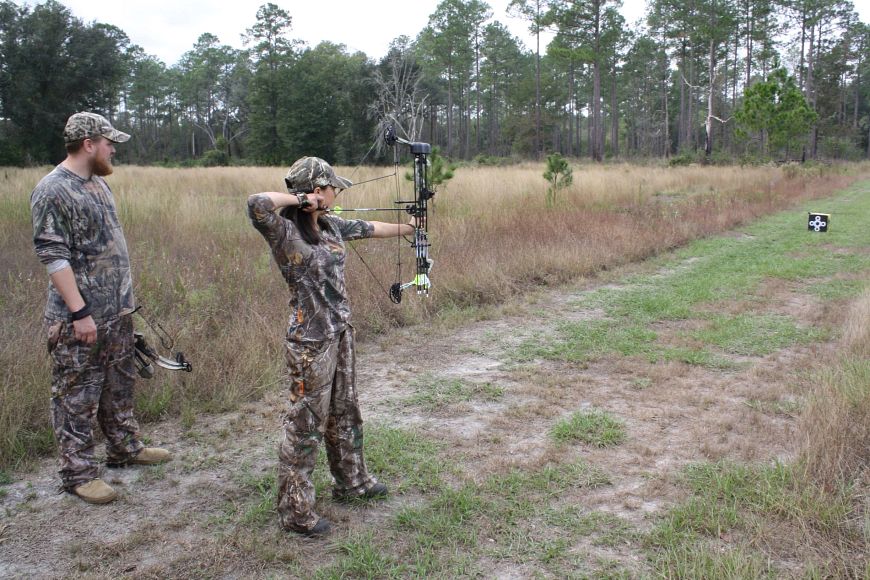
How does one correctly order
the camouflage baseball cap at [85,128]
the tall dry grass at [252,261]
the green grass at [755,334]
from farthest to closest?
the green grass at [755,334] < the tall dry grass at [252,261] < the camouflage baseball cap at [85,128]

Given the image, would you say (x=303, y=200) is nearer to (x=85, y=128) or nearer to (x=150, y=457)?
(x=85, y=128)

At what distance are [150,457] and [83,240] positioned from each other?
1298 millimetres

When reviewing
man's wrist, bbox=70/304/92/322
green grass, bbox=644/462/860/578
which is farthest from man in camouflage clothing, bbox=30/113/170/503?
green grass, bbox=644/462/860/578

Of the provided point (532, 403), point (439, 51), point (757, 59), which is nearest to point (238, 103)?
point (439, 51)

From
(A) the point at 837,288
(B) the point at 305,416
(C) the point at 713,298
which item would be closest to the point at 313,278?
(B) the point at 305,416

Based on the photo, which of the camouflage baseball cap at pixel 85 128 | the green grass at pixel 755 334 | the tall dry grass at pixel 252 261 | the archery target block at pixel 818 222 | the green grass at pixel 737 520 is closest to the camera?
the green grass at pixel 737 520

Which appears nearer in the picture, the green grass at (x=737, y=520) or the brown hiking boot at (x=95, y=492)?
the green grass at (x=737, y=520)

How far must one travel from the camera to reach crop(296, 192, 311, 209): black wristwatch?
9.41 feet

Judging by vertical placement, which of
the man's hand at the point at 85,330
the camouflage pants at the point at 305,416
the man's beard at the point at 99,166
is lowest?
the camouflage pants at the point at 305,416

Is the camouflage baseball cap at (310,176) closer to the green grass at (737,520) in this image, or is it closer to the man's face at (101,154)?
the man's face at (101,154)

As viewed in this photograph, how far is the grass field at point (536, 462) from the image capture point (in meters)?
2.89

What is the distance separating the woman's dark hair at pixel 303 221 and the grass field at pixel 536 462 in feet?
4.43

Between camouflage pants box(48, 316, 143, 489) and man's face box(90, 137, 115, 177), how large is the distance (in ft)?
2.59

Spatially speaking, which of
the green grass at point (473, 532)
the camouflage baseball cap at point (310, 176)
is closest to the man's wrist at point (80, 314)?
the camouflage baseball cap at point (310, 176)
